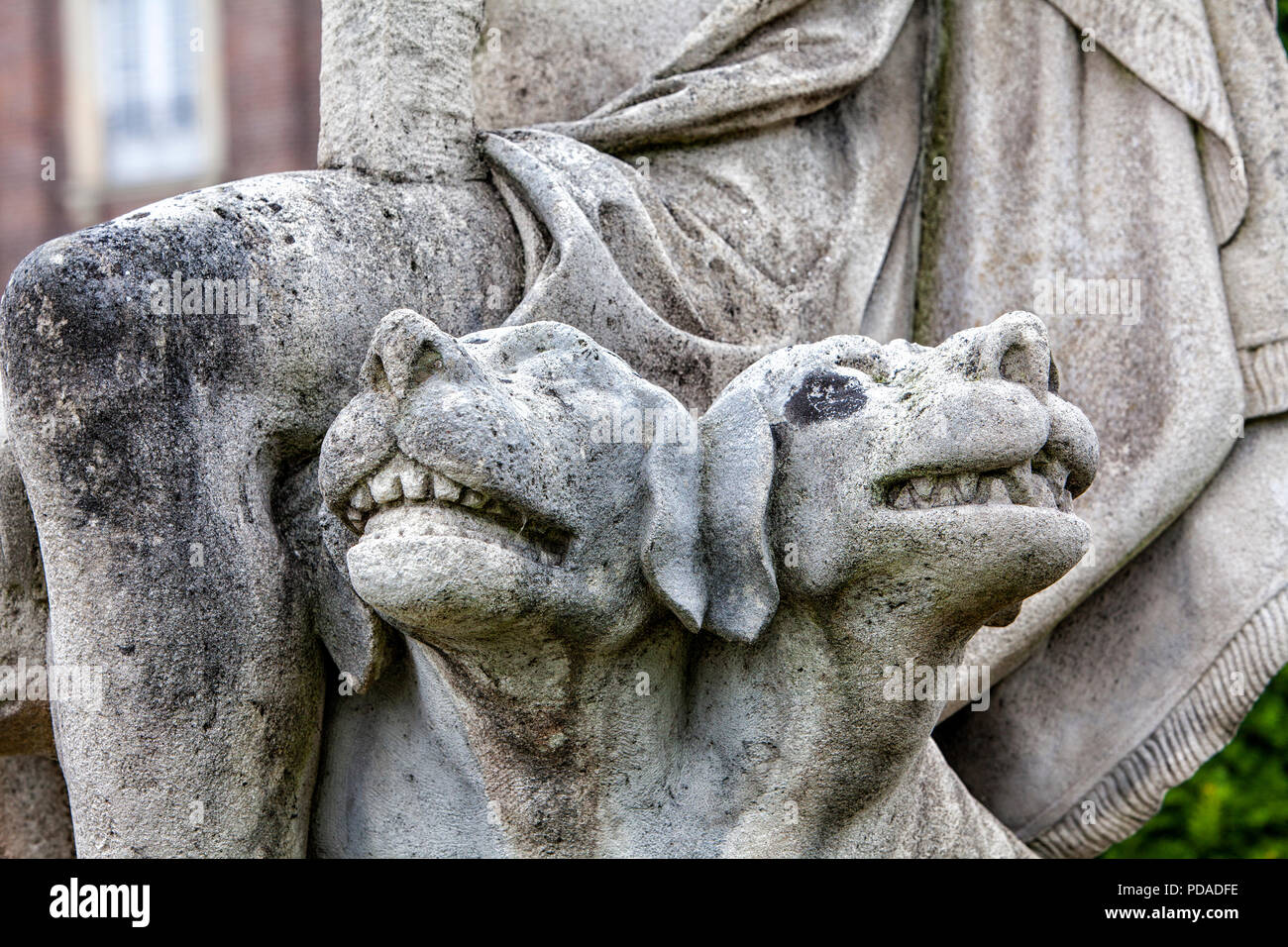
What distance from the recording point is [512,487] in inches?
73.9

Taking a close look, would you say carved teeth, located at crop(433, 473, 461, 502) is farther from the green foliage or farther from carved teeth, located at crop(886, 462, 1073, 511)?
the green foliage

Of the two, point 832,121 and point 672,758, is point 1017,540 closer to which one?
point 672,758

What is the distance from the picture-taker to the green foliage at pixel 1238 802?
455 centimetres

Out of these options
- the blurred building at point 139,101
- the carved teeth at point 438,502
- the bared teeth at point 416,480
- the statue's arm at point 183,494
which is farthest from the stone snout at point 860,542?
the blurred building at point 139,101

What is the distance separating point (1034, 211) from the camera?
2.76 m

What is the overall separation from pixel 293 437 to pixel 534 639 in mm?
385

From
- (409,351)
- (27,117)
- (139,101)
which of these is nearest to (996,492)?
(409,351)

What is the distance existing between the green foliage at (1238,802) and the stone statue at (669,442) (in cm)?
187

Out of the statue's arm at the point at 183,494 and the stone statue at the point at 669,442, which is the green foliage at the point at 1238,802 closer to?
the stone statue at the point at 669,442

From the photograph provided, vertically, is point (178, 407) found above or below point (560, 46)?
below

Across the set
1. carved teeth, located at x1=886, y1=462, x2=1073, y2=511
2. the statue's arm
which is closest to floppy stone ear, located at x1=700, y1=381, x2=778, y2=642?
carved teeth, located at x1=886, y1=462, x2=1073, y2=511

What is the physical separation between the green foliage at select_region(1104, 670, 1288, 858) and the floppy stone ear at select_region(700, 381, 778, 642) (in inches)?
111
